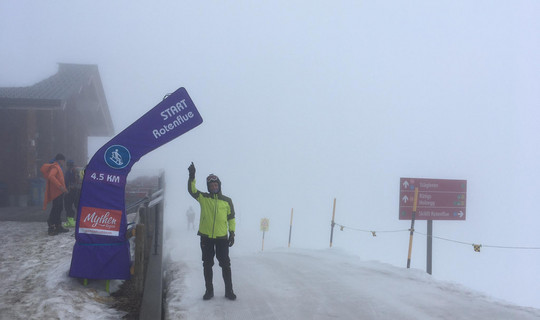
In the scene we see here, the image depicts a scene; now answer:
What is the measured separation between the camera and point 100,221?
6859 millimetres

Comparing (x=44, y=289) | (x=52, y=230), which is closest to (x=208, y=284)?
(x=44, y=289)

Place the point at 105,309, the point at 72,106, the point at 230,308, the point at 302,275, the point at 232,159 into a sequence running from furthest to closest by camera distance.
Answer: the point at 232,159, the point at 72,106, the point at 302,275, the point at 230,308, the point at 105,309

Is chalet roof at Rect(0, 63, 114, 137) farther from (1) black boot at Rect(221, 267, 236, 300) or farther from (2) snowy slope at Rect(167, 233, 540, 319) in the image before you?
(1) black boot at Rect(221, 267, 236, 300)

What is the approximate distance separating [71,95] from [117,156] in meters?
15.7

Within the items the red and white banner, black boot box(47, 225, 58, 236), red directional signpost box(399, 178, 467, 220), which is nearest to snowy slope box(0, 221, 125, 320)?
the red and white banner

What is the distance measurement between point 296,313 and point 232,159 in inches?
6727

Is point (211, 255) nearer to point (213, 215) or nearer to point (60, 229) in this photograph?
point (213, 215)

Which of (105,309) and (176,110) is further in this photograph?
(176,110)

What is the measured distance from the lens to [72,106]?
24.9 meters

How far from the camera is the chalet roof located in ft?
61.1

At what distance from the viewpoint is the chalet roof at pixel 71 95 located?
61.1 feet

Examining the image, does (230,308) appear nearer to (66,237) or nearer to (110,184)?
(110,184)

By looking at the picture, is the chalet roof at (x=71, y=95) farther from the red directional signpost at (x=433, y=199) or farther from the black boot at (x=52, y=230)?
the red directional signpost at (x=433, y=199)

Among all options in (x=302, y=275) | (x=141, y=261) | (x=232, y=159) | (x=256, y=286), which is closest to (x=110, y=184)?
(x=141, y=261)
